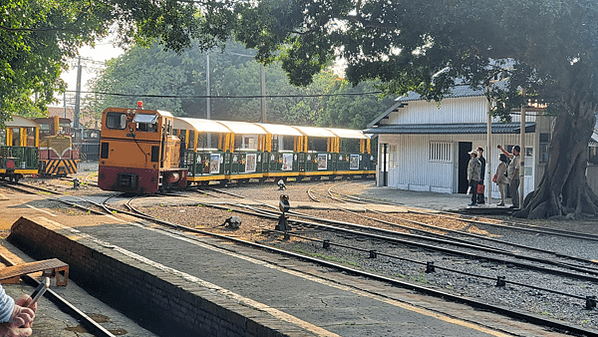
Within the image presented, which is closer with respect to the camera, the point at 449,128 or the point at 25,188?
the point at 25,188

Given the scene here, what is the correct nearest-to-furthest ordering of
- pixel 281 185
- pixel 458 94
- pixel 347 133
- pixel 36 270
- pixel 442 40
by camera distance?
1. pixel 36 270
2. pixel 442 40
3. pixel 458 94
4. pixel 281 185
5. pixel 347 133

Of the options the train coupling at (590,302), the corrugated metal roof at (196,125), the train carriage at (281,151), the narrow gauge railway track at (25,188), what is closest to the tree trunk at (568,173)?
the train coupling at (590,302)

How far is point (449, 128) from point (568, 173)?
8451mm

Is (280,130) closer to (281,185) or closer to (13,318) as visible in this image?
(281,185)

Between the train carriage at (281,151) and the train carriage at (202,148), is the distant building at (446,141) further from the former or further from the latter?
the train carriage at (202,148)

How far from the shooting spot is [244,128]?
30.8 metres

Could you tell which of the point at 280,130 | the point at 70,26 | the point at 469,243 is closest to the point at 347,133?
the point at 280,130

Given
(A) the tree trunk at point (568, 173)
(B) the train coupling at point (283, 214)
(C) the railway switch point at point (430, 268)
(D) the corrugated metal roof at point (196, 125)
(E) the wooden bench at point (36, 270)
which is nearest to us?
(E) the wooden bench at point (36, 270)

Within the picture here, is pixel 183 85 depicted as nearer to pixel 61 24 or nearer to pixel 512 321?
pixel 61 24

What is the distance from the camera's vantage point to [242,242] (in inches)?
A: 528

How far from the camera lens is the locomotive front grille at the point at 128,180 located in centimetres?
2323

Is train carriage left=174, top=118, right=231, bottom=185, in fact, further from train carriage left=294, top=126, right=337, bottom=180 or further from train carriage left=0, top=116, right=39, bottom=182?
train carriage left=0, top=116, right=39, bottom=182

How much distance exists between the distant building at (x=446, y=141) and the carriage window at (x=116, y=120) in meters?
12.2

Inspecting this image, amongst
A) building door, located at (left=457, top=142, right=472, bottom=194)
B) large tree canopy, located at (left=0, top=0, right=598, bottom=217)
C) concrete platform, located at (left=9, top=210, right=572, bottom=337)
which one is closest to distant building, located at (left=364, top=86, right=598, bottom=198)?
building door, located at (left=457, top=142, right=472, bottom=194)
